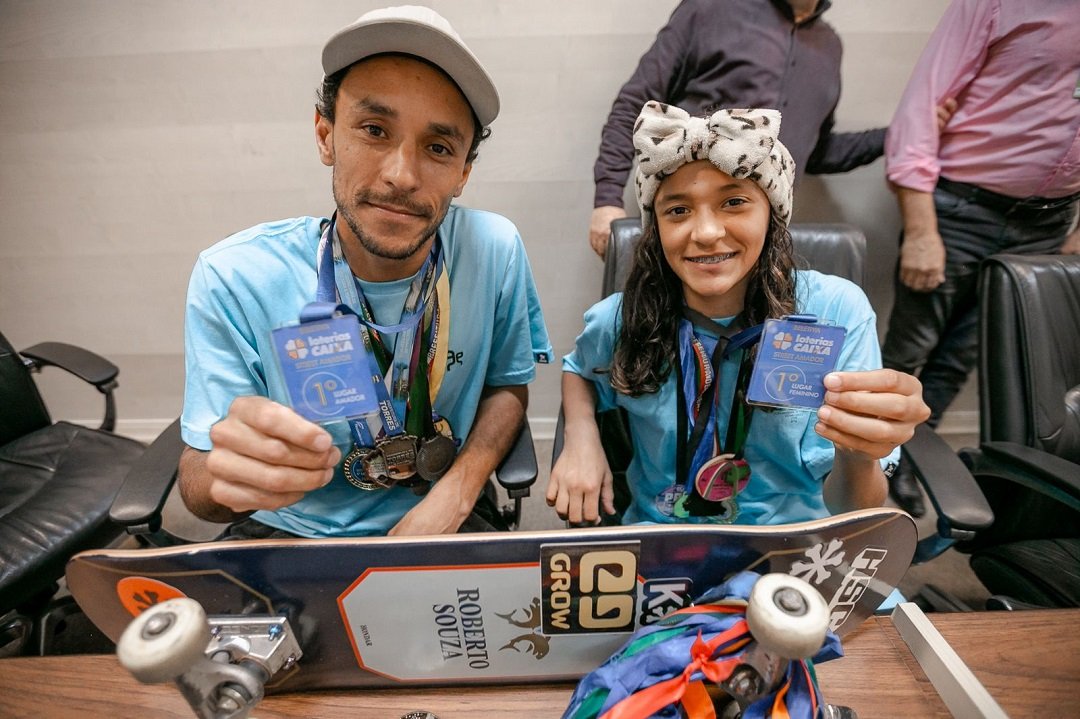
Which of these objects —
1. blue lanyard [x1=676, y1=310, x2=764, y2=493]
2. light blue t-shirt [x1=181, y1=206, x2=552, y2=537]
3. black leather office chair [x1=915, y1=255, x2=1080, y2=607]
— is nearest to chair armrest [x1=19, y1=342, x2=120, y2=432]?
light blue t-shirt [x1=181, y1=206, x2=552, y2=537]

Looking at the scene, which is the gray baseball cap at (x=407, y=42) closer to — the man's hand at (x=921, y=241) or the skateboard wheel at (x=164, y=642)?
the skateboard wheel at (x=164, y=642)

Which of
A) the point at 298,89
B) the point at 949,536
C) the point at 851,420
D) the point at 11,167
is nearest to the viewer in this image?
the point at 851,420

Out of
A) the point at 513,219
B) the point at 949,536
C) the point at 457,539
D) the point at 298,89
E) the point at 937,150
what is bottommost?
the point at 949,536

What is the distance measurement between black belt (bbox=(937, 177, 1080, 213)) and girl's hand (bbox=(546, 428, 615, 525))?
5.01ft

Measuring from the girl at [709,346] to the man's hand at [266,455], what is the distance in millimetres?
502

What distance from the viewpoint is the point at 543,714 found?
0.66 metres

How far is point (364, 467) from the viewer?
1.04 meters

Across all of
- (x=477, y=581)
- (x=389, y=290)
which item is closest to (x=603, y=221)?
(x=389, y=290)

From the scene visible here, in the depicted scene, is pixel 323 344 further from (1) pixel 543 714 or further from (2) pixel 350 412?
(1) pixel 543 714

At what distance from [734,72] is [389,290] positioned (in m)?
1.17

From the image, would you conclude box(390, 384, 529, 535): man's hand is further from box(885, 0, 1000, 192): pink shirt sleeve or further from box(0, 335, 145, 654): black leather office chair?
box(885, 0, 1000, 192): pink shirt sleeve

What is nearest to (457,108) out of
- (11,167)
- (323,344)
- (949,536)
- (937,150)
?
(323,344)

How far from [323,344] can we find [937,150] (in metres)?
1.90

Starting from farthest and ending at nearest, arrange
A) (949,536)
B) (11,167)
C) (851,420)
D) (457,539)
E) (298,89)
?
1. (11,167)
2. (298,89)
3. (949,536)
4. (851,420)
5. (457,539)
